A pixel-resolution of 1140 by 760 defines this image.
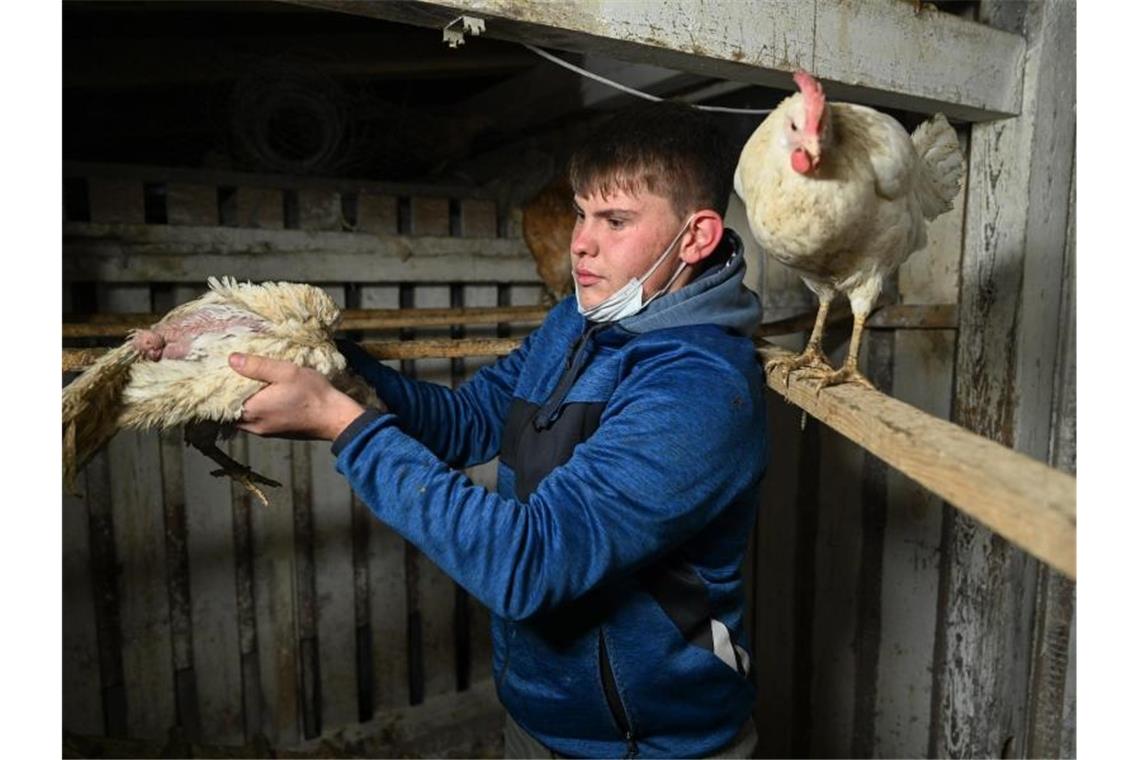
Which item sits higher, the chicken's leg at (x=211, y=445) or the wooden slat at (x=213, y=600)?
the chicken's leg at (x=211, y=445)

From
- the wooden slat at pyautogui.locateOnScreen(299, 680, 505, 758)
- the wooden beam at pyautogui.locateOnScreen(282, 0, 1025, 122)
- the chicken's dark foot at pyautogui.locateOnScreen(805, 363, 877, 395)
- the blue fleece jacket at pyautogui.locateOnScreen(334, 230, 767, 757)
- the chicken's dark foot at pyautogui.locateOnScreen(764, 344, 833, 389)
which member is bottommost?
the wooden slat at pyautogui.locateOnScreen(299, 680, 505, 758)

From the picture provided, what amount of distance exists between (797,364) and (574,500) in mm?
590

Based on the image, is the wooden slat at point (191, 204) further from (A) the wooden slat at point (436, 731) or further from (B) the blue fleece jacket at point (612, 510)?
(A) the wooden slat at point (436, 731)

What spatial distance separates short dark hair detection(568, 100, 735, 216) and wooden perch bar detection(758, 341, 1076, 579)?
22.8 inches

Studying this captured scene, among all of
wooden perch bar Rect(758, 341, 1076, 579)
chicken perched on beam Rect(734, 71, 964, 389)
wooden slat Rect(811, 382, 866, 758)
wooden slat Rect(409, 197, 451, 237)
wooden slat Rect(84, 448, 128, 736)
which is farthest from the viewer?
wooden slat Rect(409, 197, 451, 237)

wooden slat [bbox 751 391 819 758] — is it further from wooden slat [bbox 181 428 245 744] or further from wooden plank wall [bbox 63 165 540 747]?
wooden slat [bbox 181 428 245 744]

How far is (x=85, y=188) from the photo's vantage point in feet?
6.98

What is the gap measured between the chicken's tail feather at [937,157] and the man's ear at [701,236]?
0.47m

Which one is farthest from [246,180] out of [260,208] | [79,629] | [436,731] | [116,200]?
[436,731]

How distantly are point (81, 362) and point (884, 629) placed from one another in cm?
231

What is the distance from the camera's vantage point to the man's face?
4.43ft

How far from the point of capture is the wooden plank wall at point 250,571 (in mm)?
2240

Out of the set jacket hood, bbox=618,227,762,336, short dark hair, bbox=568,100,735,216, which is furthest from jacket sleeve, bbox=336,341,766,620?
short dark hair, bbox=568,100,735,216

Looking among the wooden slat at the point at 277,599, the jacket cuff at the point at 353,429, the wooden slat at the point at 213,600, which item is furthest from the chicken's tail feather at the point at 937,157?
the wooden slat at the point at 213,600
